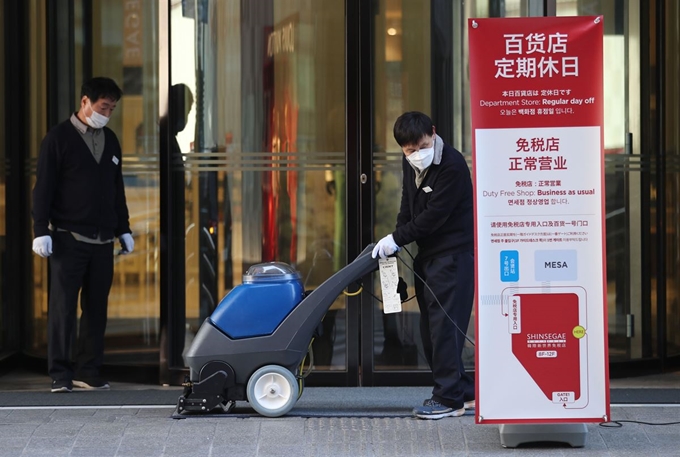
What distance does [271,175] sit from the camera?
24.5ft

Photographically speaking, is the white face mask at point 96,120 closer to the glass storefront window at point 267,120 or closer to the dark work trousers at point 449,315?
the glass storefront window at point 267,120

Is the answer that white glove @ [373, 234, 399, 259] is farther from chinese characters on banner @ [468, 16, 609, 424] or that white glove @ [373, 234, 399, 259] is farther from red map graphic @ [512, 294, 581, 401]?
red map graphic @ [512, 294, 581, 401]

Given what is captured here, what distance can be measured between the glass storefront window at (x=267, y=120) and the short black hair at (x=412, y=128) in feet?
4.16

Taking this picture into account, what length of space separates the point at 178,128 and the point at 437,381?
92.2 inches

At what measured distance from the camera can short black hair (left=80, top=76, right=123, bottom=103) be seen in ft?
23.3

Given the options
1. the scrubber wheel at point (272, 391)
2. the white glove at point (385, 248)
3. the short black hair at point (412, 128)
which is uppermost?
the short black hair at point (412, 128)

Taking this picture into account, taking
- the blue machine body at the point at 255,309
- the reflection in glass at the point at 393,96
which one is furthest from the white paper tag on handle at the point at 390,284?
the reflection in glass at the point at 393,96

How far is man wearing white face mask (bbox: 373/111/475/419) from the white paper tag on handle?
3.4 inches

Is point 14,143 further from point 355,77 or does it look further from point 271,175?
point 355,77

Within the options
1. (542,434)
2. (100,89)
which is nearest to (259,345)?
(542,434)

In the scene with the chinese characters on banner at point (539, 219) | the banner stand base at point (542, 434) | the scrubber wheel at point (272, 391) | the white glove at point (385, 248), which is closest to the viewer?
the chinese characters on banner at point (539, 219)

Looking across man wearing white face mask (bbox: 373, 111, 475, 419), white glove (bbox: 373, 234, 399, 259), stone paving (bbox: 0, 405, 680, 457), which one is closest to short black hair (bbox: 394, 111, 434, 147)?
man wearing white face mask (bbox: 373, 111, 475, 419)

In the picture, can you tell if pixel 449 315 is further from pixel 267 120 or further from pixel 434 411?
pixel 267 120

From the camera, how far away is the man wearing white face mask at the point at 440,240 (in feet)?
20.4
